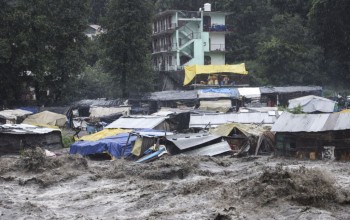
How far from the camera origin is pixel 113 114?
43.9 m

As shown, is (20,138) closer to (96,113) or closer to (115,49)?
(96,113)

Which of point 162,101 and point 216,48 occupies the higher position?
point 216,48

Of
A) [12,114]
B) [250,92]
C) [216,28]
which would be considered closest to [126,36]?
[250,92]

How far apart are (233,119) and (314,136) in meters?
9.54

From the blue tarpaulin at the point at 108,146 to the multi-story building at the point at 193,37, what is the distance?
33174mm

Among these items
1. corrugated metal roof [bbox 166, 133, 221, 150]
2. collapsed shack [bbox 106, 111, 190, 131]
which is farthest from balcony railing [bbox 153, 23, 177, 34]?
corrugated metal roof [bbox 166, 133, 221, 150]

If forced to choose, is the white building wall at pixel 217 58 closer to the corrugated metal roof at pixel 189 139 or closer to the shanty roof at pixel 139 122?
the shanty roof at pixel 139 122

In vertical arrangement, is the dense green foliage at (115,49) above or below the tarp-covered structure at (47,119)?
above

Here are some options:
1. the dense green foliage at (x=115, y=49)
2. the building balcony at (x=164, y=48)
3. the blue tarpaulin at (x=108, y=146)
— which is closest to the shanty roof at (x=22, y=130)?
the blue tarpaulin at (x=108, y=146)

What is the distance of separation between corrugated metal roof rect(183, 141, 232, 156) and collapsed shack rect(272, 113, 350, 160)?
291 cm

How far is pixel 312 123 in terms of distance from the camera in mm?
28016

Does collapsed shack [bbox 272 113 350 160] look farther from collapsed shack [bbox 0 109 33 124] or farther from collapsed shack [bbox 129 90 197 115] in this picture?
collapsed shack [bbox 0 109 33 124]

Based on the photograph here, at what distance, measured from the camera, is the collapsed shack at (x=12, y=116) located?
4059 cm

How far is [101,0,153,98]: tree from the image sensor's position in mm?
48781
